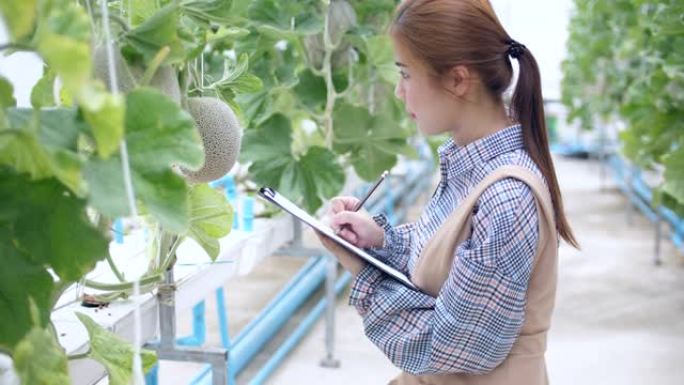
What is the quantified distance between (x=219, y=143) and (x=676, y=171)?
1.81 meters

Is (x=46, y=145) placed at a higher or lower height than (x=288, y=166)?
higher

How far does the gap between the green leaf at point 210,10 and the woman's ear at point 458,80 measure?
0.35 meters

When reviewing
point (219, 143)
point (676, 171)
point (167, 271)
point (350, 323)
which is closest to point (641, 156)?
point (676, 171)

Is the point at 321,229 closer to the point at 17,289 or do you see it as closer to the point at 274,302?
the point at 17,289

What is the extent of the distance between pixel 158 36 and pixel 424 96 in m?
0.49

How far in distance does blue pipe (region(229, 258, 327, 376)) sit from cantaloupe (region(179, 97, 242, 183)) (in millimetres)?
1578

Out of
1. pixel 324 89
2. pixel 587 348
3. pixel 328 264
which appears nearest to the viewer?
pixel 324 89

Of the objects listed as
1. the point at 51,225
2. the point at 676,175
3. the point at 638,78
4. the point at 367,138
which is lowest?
the point at 638,78

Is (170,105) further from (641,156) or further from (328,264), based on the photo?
(641,156)

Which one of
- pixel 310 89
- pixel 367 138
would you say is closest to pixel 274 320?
→ pixel 367 138

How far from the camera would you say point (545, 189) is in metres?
1.24

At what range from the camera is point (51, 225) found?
0.78 metres

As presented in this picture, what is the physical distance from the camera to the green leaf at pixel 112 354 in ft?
3.29

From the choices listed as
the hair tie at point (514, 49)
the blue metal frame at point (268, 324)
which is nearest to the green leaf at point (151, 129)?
the hair tie at point (514, 49)
